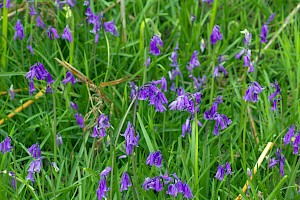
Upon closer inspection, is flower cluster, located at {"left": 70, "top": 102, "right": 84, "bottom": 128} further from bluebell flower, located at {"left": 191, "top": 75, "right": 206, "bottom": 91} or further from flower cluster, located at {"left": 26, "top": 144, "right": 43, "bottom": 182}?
bluebell flower, located at {"left": 191, "top": 75, "right": 206, "bottom": 91}

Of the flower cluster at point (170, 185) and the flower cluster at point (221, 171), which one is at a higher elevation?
the flower cluster at point (170, 185)

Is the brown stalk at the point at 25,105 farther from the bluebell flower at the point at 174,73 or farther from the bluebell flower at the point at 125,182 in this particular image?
the bluebell flower at the point at 125,182

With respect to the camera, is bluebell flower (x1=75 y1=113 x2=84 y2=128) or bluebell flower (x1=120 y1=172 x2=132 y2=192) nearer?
bluebell flower (x1=120 y1=172 x2=132 y2=192)

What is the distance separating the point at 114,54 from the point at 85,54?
0.66 feet

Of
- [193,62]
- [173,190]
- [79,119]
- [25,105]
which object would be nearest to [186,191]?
[173,190]

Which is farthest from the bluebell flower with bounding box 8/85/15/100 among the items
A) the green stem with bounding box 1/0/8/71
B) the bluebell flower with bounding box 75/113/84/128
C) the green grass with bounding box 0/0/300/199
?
the bluebell flower with bounding box 75/113/84/128

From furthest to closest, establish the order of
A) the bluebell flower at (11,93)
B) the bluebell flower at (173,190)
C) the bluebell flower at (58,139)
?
the bluebell flower at (11,93) → the bluebell flower at (58,139) → the bluebell flower at (173,190)

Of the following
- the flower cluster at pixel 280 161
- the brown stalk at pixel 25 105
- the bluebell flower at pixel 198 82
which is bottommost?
the flower cluster at pixel 280 161

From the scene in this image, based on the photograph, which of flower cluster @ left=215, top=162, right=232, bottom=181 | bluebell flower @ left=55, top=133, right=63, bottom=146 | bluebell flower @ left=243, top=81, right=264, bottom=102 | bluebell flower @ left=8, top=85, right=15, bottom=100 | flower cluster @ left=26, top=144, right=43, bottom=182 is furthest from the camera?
bluebell flower @ left=8, top=85, right=15, bottom=100

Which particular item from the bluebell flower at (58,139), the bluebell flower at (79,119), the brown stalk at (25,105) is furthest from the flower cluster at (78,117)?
the brown stalk at (25,105)

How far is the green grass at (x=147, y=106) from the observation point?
3.08m

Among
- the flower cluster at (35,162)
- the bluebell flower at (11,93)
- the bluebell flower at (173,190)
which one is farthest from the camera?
the bluebell flower at (11,93)

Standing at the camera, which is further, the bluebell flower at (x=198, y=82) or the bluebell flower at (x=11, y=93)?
the bluebell flower at (x=198, y=82)

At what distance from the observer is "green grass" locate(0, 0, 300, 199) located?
10.1 feet
